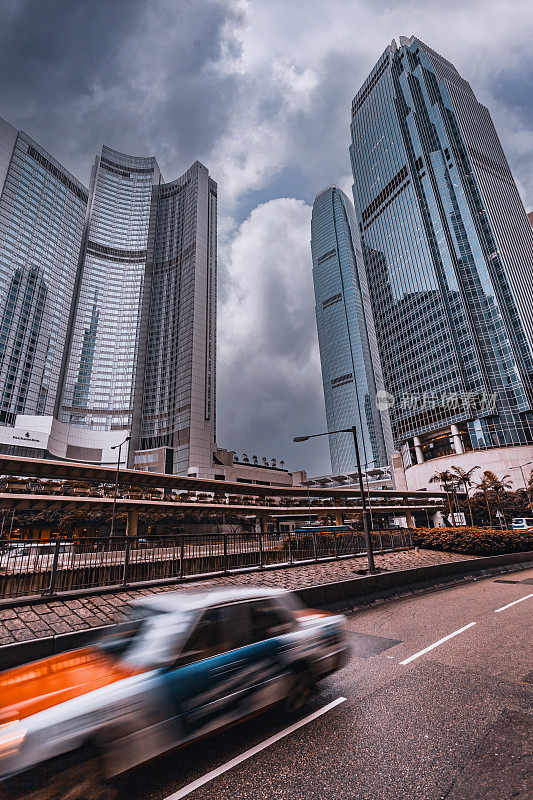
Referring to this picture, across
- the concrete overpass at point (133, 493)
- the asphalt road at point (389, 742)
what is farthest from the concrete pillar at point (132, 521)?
the asphalt road at point (389, 742)

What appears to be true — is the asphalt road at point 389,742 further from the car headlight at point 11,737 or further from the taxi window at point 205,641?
the car headlight at point 11,737

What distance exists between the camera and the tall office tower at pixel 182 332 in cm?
12094

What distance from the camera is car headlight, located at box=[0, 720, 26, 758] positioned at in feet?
10.6

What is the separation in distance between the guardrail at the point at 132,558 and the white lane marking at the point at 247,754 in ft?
25.4

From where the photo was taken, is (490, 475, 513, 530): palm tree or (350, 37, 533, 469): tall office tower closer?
(490, 475, 513, 530): palm tree

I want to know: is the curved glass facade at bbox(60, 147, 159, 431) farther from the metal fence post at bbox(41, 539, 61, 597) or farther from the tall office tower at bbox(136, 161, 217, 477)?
the metal fence post at bbox(41, 539, 61, 597)

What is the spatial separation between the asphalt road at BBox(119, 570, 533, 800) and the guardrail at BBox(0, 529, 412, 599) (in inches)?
302

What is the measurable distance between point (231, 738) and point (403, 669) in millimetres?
3549

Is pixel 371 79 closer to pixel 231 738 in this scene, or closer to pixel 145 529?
pixel 145 529

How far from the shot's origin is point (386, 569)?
1706cm

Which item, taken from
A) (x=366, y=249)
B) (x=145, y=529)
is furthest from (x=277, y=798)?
(x=366, y=249)

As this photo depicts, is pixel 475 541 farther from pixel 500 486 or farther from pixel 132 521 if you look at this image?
pixel 500 486

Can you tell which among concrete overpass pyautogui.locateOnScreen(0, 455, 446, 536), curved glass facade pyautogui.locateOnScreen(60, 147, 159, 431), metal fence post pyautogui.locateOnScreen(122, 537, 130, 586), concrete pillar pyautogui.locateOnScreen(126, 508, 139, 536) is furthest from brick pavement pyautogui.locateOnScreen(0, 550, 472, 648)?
curved glass facade pyautogui.locateOnScreen(60, 147, 159, 431)

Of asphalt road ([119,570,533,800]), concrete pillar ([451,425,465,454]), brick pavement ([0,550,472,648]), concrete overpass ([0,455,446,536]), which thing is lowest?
asphalt road ([119,570,533,800])
